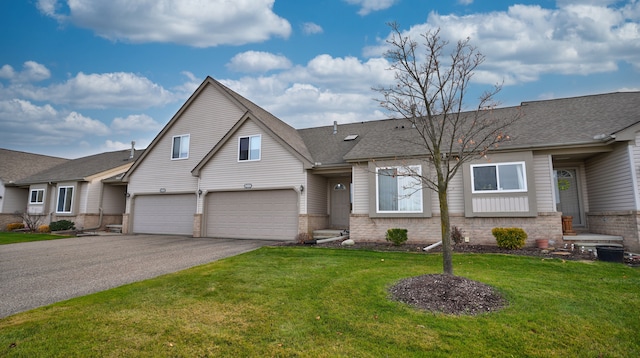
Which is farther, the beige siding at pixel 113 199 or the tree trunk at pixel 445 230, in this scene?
the beige siding at pixel 113 199

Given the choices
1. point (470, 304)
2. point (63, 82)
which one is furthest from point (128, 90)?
point (470, 304)

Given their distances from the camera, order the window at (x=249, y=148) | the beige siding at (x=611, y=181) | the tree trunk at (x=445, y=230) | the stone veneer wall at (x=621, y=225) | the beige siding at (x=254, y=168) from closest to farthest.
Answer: the tree trunk at (x=445, y=230)
the stone veneer wall at (x=621, y=225)
the beige siding at (x=611, y=181)
the beige siding at (x=254, y=168)
the window at (x=249, y=148)

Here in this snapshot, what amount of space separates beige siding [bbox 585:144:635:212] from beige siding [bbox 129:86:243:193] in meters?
16.3

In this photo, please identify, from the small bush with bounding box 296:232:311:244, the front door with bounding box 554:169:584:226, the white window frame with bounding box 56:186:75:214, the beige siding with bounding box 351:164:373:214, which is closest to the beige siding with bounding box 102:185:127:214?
the white window frame with bounding box 56:186:75:214

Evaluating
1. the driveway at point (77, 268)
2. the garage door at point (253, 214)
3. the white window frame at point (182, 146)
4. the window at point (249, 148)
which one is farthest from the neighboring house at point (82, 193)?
the window at point (249, 148)

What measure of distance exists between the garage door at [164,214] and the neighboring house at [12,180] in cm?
1352

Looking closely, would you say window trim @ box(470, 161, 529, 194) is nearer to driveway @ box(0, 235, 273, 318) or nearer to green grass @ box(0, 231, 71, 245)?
driveway @ box(0, 235, 273, 318)

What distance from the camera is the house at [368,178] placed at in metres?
10.9

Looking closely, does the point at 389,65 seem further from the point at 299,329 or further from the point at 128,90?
the point at 128,90

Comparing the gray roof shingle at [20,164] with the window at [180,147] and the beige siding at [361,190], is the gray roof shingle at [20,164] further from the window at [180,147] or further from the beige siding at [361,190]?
the beige siding at [361,190]

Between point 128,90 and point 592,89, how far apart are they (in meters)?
25.8

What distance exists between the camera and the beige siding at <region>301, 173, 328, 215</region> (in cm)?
1497

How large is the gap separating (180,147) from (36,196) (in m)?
14.3

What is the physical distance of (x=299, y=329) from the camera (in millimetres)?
4227
